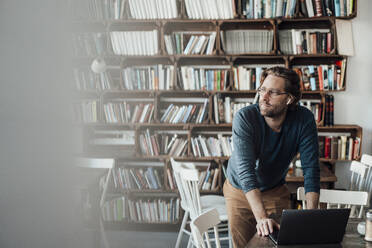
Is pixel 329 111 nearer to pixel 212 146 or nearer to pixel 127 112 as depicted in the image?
pixel 212 146

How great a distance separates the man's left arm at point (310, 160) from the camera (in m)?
1.71

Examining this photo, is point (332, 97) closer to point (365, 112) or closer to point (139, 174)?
point (365, 112)

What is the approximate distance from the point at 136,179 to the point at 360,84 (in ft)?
7.99

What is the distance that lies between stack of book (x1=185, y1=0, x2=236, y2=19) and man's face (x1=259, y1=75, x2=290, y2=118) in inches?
73.4

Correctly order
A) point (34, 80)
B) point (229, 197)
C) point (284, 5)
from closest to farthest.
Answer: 1. point (34, 80)
2. point (229, 197)
3. point (284, 5)

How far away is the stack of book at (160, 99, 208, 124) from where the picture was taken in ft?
11.5

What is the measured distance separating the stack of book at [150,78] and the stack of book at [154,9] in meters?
0.49

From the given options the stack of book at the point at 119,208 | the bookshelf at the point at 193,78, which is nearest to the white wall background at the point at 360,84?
the bookshelf at the point at 193,78

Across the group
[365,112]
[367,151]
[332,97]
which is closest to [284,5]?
[332,97]

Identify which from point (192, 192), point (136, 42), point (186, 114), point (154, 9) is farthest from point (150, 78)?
point (192, 192)

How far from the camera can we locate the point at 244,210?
185 cm

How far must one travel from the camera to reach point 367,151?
3.55 metres

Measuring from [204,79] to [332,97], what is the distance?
4.12ft

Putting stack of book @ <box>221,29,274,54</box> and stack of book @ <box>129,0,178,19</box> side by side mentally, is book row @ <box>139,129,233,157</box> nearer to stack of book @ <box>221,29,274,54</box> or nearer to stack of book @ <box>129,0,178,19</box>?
stack of book @ <box>221,29,274,54</box>
